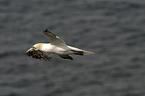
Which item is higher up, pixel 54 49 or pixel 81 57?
pixel 81 57

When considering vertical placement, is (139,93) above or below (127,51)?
below

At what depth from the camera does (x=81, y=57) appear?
105m

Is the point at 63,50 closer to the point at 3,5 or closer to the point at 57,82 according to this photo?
the point at 57,82

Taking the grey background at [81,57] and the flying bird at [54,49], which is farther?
the grey background at [81,57]

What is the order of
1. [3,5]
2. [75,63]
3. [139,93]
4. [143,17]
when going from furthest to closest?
[3,5]
[143,17]
[75,63]
[139,93]

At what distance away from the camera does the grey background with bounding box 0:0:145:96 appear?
4141 inches

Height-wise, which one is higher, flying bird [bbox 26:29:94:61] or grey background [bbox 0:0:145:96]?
grey background [bbox 0:0:145:96]

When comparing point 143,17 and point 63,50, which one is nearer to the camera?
point 63,50

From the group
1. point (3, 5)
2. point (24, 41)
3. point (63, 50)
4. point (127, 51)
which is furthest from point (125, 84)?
point (63, 50)

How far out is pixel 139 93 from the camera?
102438 mm

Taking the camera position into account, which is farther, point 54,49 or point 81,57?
point 81,57

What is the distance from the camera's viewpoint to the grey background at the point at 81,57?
4141 inches

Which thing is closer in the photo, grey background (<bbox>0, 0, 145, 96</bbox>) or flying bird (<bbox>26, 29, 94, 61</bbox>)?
flying bird (<bbox>26, 29, 94, 61</bbox>)

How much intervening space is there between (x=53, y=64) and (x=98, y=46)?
14.1m
